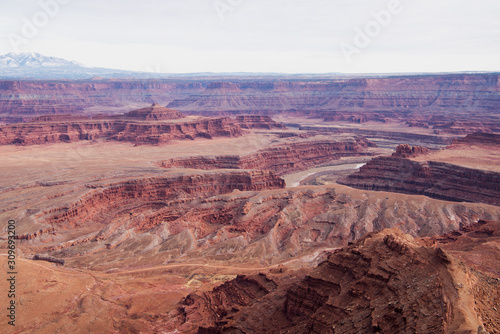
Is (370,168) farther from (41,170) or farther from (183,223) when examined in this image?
(41,170)

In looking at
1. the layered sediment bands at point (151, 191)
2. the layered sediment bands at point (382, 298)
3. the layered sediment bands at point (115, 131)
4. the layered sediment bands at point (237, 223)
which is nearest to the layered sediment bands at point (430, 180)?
the layered sediment bands at point (237, 223)

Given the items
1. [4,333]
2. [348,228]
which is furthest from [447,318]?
[348,228]

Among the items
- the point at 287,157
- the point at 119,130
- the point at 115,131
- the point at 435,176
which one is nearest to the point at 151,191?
the point at 435,176

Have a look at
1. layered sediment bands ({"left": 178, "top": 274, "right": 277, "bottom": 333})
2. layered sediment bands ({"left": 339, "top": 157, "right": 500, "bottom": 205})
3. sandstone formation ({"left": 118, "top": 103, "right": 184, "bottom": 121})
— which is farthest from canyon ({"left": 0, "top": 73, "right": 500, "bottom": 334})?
sandstone formation ({"left": 118, "top": 103, "right": 184, "bottom": 121})

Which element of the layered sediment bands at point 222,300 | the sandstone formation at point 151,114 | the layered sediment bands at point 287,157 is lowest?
the layered sediment bands at point 287,157

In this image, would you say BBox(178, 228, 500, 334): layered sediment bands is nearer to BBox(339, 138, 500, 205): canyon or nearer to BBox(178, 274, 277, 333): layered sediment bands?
BBox(178, 274, 277, 333): layered sediment bands

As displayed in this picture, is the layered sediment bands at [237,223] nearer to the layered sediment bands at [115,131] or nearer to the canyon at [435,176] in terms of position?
the canyon at [435,176]

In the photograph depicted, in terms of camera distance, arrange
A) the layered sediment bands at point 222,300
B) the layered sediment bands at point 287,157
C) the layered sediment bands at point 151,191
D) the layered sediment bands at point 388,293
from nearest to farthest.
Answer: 1. the layered sediment bands at point 388,293
2. the layered sediment bands at point 222,300
3. the layered sediment bands at point 151,191
4. the layered sediment bands at point 287,157
